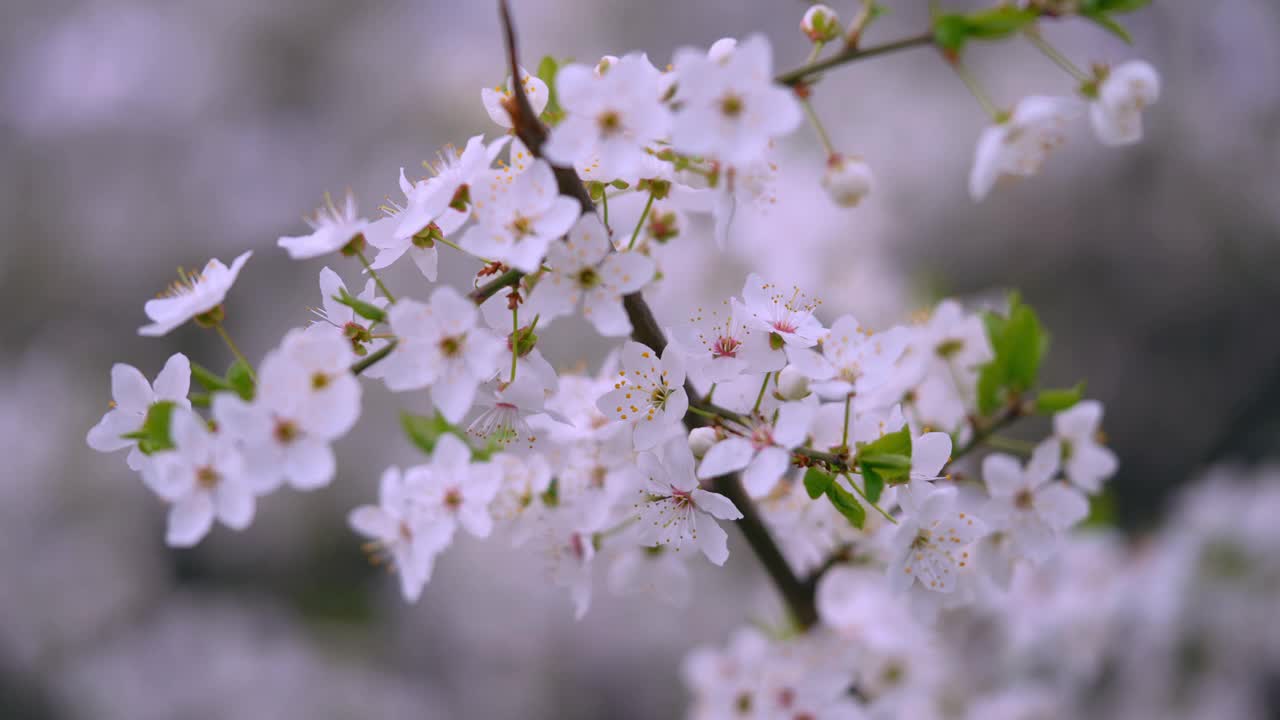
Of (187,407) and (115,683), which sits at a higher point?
(187,407)

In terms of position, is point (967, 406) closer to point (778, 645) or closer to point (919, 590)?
point (919, 590)

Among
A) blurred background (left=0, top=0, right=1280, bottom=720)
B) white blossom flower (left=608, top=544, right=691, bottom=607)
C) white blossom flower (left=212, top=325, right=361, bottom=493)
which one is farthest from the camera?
blurred background (left=0, top=0, right=1280, bottom=720)

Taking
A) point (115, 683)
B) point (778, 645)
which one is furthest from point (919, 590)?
point (115, 683)

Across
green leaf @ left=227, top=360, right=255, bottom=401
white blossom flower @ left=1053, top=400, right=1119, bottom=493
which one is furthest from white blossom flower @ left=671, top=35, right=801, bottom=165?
white blossom flower @ left=1053, top=400, right=1119, bottom=493

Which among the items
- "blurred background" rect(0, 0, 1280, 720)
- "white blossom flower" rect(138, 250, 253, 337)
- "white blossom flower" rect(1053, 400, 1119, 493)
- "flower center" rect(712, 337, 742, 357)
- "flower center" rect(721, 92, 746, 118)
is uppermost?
"flower center" rect(721, 92, 746, 118)

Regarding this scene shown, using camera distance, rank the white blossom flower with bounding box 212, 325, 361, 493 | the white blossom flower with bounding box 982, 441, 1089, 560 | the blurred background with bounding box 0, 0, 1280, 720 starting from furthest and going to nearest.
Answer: the blurred background with bounding box 0, 0, 1280, 720 → the white blossom flower with bounding box 982, 441, 1089, 560 → the white blossom flower with bounding box 212, 325, 361, 493

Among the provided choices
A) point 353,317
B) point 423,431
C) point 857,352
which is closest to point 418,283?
point 423,431

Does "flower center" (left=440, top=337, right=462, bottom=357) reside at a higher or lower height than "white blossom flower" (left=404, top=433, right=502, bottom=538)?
higher

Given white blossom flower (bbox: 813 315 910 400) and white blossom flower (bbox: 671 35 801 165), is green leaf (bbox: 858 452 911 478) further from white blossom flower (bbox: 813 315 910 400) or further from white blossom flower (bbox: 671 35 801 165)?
white blossom flower (bbox: 671 35 801 165)
